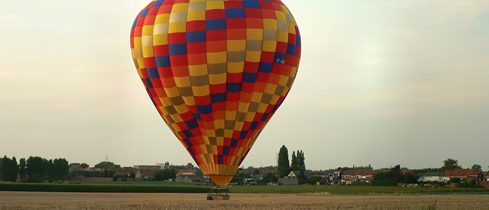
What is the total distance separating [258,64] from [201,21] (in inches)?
141

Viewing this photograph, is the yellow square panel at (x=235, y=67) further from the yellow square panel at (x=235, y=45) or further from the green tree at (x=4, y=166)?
the green tree at (x=4, y=166)

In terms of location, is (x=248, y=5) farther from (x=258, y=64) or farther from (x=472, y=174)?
(x=472, y=174)

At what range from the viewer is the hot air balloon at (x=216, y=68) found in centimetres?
3306

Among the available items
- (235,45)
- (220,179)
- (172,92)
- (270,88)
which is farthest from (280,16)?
(220,179)

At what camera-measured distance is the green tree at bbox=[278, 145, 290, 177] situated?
13625 centimetres

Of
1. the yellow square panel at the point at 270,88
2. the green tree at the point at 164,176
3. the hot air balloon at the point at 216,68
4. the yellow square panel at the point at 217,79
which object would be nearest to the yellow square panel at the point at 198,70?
the hot air balloon at the point at 216,68

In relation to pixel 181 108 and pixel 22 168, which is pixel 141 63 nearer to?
pixel 181 108

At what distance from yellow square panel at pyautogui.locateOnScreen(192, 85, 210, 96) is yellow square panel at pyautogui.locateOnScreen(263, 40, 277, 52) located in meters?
3.60

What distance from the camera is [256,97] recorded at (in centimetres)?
3406

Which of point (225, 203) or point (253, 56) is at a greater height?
point (253, 56)

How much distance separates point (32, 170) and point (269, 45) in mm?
96108

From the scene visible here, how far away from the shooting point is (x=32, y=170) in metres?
120

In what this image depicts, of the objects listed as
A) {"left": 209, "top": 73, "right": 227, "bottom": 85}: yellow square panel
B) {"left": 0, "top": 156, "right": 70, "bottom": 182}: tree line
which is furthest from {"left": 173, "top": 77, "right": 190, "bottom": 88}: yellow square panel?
{"left": 0, "top": 156, "right": 70, "bottom": 182}: tree line

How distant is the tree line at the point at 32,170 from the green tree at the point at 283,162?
4299cm
